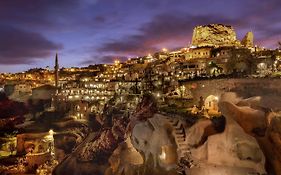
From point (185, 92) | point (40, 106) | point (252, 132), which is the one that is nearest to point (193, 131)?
point (252, 132)

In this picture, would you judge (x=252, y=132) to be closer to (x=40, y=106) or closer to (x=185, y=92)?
(x=185, y=92)

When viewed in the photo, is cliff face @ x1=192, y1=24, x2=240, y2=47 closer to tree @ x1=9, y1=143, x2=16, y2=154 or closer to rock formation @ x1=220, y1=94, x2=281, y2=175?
tree @ x1=9, y1=143, x2=16, y2=154

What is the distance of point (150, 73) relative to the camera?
77562 millimetres

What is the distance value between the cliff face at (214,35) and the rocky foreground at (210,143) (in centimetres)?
7076

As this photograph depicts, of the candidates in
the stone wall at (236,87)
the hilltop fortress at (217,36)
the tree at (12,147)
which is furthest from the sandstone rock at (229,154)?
the hilltop fortress at (217,36)

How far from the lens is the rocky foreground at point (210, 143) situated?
564 inches

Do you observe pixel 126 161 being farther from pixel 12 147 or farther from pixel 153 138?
pixel 12 147

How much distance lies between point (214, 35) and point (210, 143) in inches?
3281

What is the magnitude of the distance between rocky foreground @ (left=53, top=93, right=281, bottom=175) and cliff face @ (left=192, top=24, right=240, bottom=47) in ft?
232

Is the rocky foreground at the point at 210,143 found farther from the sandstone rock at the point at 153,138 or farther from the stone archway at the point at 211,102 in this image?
the stone archway at the point at 211,102

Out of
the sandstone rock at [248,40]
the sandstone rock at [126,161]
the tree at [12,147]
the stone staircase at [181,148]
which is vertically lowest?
the tree at [12,147]

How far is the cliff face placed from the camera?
94.0 metres

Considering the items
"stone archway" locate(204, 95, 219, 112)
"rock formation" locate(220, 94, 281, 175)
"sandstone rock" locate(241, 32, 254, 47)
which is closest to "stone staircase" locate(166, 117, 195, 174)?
"rock formation" locate(220, 94, 281, 175)

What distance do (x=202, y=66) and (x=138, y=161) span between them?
44.7 meters
